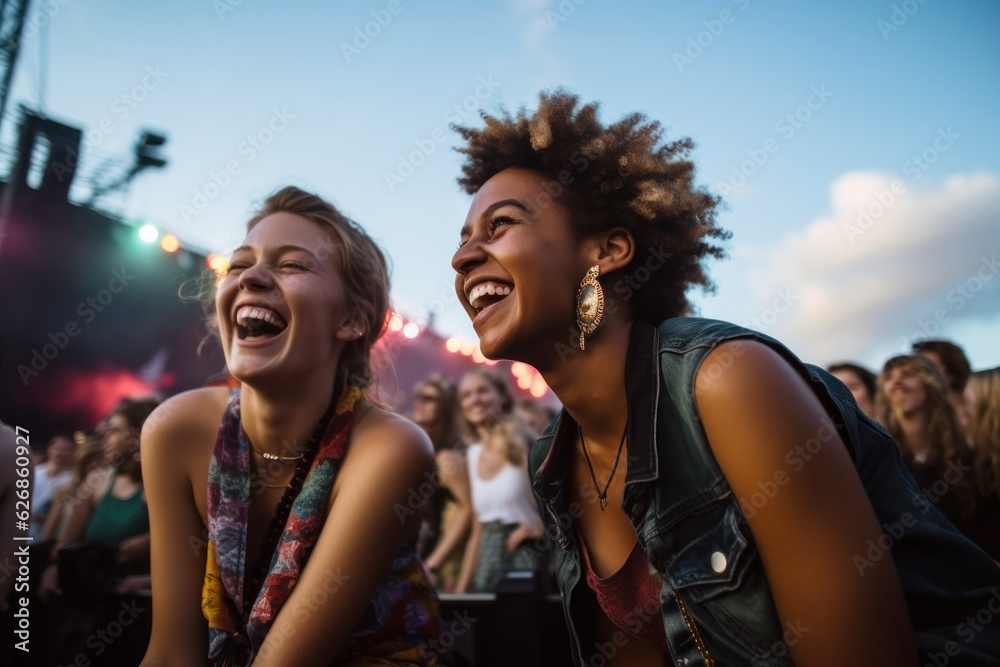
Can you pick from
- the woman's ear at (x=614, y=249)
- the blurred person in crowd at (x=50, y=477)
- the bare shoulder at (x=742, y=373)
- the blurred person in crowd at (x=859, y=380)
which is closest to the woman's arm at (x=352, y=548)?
the woman's ear at (x=614, y=249)

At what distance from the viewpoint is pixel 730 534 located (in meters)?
1.42

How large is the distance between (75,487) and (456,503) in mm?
3332

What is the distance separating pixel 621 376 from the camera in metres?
1.81

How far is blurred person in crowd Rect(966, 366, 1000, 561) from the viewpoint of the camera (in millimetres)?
3217

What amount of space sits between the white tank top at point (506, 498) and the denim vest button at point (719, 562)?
340 centimetres

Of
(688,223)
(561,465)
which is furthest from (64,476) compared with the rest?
(688,223)

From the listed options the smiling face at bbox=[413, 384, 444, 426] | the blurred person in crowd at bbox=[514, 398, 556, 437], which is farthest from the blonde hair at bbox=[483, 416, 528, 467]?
the blurred person in crowd at bbox=[514, 398, 556, 437]

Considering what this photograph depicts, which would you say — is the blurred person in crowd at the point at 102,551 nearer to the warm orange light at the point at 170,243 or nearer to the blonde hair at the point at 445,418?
the blonde hair at the point at 445,418

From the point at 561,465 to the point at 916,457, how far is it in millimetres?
3011

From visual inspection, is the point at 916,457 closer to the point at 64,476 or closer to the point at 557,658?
the point at 557,658

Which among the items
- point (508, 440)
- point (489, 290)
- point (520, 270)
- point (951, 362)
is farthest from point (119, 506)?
point (951, 362)

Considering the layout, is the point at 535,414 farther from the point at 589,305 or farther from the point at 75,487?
the point at 589,305

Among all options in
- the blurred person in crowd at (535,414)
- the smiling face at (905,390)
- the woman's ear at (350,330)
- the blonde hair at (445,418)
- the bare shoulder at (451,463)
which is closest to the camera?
the woman's ear at (350,330)

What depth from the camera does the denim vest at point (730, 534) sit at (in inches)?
53.4
